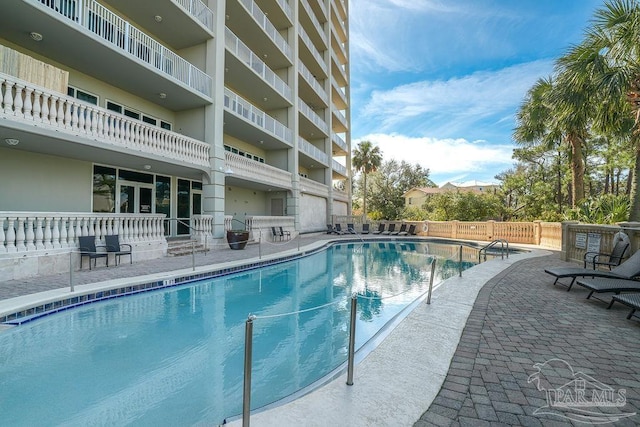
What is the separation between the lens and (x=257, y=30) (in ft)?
52.1

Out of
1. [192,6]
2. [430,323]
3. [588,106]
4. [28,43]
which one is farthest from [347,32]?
[430,323]

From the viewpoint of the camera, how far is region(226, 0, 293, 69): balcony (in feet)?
47.8

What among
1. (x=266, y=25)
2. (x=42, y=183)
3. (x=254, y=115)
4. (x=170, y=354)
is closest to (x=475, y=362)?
(x=170, y=354)

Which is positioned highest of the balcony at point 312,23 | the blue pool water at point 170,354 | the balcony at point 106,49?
the balcony at point 312,23

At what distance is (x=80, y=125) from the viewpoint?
326 inches

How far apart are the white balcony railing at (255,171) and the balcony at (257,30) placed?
745 cm

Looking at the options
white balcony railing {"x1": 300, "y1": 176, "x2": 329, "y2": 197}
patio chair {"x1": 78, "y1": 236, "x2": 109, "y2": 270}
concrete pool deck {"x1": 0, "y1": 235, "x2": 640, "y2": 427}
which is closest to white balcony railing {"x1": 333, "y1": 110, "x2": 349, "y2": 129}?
white balcony railing {"x1": 300, "y1": 176, "x2": 329, "y2": 197}

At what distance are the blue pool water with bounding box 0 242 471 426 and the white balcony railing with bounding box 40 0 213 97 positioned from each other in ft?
27.9

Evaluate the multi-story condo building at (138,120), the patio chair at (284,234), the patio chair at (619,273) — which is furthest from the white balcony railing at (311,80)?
the patio chair at (619,273)

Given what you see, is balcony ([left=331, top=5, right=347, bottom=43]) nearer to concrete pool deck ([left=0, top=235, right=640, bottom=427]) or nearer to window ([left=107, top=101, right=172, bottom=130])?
window ([left=107, top=101, right=172, bottom=130])

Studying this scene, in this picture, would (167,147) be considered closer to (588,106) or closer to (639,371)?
(639,371)

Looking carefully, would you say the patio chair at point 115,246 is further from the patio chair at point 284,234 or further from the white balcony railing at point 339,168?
the white balcony railing at point 339,168

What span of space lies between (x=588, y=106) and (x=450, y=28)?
10.8 metres

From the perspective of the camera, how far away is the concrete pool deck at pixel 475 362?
7.13 feet
